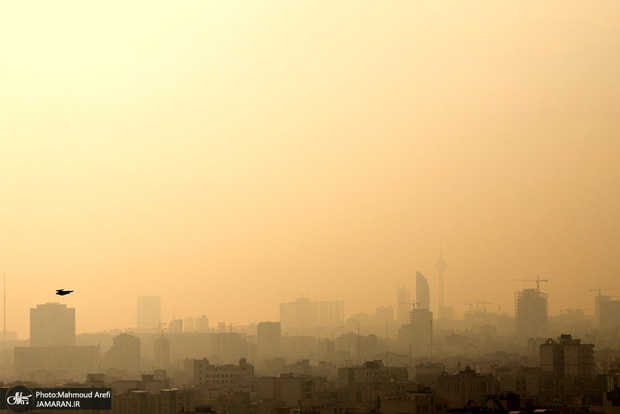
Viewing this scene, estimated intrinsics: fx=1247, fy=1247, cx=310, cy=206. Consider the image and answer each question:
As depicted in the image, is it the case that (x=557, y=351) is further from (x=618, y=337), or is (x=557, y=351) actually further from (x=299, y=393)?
(x=299, y=393)

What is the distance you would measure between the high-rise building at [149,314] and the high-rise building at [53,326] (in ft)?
18.6

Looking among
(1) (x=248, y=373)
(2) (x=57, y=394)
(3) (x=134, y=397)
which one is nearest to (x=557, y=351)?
(1) (x=248, y=373)

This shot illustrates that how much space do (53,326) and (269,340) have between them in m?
24.1

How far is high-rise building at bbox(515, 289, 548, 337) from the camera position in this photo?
100m

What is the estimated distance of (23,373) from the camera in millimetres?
82812

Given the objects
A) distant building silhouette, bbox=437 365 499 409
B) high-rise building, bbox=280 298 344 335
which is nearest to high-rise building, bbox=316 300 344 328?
high-rise building, bbox=280 298 344 335

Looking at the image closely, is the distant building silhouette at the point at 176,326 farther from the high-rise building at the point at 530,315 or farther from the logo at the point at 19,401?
the logo at the point at 19,401

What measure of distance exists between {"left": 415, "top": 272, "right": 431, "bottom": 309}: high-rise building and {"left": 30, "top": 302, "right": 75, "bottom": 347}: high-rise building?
89.4 ft

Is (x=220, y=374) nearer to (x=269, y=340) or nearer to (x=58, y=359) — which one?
(x=58, y=359)

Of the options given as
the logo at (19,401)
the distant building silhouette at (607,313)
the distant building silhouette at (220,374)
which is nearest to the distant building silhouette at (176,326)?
the distant building silhouette at (220,374)

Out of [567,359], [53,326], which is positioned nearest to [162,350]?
[53,326]

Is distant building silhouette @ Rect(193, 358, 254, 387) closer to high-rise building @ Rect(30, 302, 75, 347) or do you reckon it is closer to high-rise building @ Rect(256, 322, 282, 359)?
high-rise building @ Rect(30, 302, 75, 347)

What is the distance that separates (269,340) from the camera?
117m

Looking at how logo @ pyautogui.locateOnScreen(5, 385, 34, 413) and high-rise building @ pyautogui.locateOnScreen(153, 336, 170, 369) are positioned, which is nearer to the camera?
logo @ pyautogui.locateOnScreen(5, 385, 34, 413)
